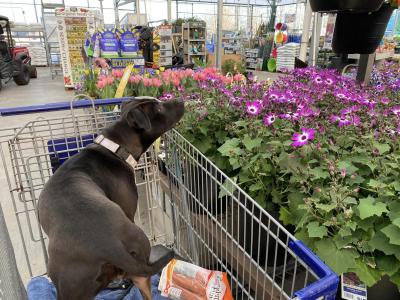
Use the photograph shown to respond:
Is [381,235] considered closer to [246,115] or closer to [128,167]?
[246,115]

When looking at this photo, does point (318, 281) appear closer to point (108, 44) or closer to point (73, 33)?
point (108, 44)

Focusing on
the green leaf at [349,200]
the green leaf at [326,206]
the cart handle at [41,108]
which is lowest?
the green leaf at [326,206]

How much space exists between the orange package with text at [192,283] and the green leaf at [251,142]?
52 centimetres

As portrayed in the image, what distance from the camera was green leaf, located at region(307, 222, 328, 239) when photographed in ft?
3.17

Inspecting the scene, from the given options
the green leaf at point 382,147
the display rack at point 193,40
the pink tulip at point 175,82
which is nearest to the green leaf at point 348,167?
the green leaf at point 382,147

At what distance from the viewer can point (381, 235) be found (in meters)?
1.00

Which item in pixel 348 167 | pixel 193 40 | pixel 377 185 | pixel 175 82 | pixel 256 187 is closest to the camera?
pixel 377 185

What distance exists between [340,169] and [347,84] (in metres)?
1.13

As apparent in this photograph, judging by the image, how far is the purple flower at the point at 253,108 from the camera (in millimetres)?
1469

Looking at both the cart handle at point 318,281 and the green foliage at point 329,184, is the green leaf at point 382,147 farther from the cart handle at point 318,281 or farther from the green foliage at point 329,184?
the cart handle at point 318,281

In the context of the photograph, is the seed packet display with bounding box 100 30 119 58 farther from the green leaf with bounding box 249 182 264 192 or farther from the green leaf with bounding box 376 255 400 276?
the green leaf with bounding box 376 255 400 276

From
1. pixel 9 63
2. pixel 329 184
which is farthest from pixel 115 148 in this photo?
pixel 9 63

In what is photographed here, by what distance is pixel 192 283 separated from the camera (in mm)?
1387

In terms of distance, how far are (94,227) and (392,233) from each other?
882 mm
